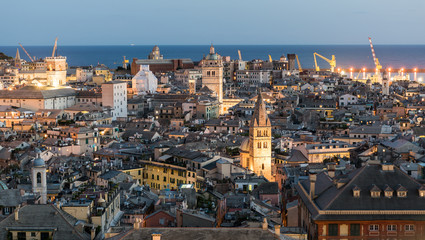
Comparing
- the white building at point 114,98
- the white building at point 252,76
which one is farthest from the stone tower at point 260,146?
the white building at point 252,76

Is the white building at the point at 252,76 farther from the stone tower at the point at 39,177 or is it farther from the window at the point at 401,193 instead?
the window at the point at 401,193

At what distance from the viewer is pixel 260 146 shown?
138 feet

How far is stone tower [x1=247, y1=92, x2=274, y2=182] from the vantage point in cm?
4191

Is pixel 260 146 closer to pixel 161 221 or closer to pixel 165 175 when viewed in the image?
pixel 165 175

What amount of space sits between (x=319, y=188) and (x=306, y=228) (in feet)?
5.09

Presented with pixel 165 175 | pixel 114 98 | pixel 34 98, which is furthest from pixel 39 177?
pixel 114 98

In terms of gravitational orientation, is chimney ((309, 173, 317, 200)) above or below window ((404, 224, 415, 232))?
above

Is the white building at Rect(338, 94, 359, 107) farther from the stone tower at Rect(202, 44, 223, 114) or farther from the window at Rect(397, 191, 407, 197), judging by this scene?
the window at Rect(397, 191, 407, 197)

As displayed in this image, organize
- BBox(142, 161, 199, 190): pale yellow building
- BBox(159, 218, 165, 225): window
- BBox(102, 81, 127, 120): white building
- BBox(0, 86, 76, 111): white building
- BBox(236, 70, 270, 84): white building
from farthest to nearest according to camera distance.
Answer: BBox(236, 70, 270, 84): white building → BBox(102, 81, 127, 120): white building → BBox(0, 86, 76, 111): white building → BBox(142, 161, 199, 190): pale yellow building → BBox(159, 218, 165, 225): window

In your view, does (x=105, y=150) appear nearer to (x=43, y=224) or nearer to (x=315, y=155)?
(x=315, y=155)

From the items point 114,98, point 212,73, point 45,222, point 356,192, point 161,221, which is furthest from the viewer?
point 212,73

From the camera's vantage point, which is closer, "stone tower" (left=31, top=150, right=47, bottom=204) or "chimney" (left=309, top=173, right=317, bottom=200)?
"chimney" (left=309, top=173, right=317, bottom=200)

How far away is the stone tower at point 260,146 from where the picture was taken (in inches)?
1650

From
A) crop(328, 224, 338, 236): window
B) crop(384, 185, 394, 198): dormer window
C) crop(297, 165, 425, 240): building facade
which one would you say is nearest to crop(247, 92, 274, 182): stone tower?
crop(297, 165, 425, 240): building facade
